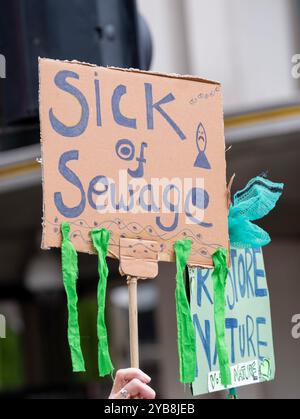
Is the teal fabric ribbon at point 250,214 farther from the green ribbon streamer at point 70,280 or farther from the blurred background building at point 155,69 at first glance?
the blurred background building at point 155,69

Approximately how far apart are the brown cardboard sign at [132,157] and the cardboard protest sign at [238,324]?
7.7 inches

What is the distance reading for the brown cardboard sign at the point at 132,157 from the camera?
7.99 ft

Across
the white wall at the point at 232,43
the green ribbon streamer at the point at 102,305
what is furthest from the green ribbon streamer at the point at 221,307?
the white wall at the point at 232,43

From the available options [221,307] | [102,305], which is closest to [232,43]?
[221,307]

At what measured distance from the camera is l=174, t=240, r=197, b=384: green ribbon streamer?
2.55 meters

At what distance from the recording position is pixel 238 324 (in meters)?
2.91

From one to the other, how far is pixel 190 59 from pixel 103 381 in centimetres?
306

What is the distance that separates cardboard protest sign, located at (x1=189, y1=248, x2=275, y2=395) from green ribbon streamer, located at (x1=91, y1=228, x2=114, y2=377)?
352 millimetres

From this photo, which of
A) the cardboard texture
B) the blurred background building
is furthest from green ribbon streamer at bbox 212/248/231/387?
the blurred background building

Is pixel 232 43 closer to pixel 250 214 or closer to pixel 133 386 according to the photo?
pixel 250 214

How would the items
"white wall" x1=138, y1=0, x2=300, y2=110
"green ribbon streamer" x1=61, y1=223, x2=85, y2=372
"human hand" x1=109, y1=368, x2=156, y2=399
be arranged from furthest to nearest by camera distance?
"white wall" x1=138, y1=0, x2=300, y2=110 → "green ribbon streamer" x1=61, y1=223, x2=85, y2=372 → "human hand" x1=109, y1=368, x2=156, y2=399

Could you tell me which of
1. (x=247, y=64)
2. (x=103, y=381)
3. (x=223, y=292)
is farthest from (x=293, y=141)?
(x=103, y=381)

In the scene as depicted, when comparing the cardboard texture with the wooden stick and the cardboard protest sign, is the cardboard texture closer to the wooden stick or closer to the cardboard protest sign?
the wooden stick

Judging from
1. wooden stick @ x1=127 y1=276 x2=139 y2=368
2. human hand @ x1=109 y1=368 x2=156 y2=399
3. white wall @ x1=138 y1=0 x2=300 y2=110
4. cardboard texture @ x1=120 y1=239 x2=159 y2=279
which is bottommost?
human hand @ x1=109 y1=368 x2=156 y2=399
